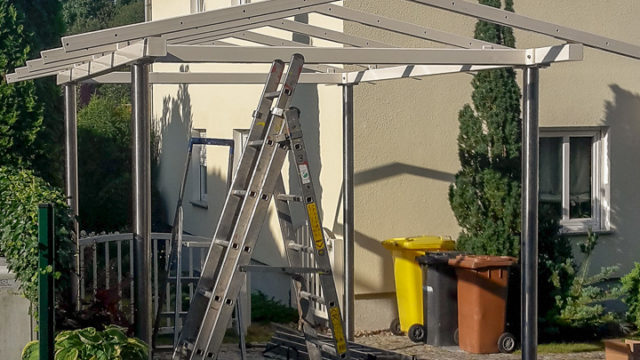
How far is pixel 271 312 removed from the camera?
494 inches

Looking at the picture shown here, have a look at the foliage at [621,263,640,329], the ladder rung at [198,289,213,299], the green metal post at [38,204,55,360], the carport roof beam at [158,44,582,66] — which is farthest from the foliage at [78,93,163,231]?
the green metal post at [38,204,55,360]

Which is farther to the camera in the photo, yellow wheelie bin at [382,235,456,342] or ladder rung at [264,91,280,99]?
yellow wheelie bin at [382,235,456,342]

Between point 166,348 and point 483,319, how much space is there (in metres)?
3.17

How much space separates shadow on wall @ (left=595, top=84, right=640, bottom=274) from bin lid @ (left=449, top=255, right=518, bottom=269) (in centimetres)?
289

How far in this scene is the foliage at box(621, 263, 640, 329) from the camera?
34.3 feet

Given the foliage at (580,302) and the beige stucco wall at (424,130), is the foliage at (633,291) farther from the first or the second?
the beige stucco wall at (424,130)

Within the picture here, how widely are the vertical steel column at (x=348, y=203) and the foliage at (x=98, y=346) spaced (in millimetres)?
4452

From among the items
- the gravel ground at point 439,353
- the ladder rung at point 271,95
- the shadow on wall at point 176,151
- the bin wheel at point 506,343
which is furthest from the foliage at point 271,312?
the ladder rung at point 271,95

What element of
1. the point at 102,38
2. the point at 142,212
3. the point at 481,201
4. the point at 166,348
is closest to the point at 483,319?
the point at 481,201

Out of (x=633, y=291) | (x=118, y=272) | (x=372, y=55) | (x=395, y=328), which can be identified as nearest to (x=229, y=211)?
(x=372, y=55)

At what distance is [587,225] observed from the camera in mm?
13109

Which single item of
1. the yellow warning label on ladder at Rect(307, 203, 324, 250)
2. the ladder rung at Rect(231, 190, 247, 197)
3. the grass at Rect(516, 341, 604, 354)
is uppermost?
the ladder rung at Rect(231, 190, 247, 197)

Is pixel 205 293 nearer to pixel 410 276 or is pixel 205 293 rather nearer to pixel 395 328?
pixel 410 276

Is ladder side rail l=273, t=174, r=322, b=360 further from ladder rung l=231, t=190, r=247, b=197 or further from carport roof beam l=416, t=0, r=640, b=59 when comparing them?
carport roof beam l=416, t=0, r=640, b=59
